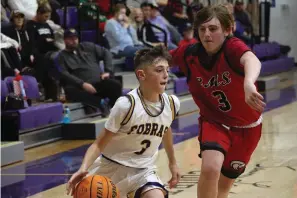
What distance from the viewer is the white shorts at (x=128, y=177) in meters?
4.99

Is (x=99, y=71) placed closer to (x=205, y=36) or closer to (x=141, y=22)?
(x=141, y=22)

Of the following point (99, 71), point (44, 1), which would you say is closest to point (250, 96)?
point (99, 71)

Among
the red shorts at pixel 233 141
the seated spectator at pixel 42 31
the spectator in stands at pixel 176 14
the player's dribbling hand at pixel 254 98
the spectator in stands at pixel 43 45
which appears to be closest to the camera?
the player's dribbling hand at pixel 254 98

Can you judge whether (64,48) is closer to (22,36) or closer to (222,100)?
(22,36)

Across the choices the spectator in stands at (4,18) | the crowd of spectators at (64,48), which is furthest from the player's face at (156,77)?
the spectator in stands at (4,18)

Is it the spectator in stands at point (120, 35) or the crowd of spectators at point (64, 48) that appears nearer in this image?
the crowd of spectators at point (64, 48)

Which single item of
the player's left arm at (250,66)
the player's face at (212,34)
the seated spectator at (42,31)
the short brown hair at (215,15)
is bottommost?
the seated spectator at (42,31)

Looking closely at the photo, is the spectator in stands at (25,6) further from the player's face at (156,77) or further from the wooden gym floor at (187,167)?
the player's face at (156,77)

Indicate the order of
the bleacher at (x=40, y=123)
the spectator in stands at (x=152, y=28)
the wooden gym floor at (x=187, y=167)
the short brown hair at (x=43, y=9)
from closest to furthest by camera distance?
1. the wooden gym floor at (x=187, y=167)
2. the bleacher at (x=40, y=123)
3. the short brown hair at (x=43, y=9)
4. the spectator in stands at (x=152, y=28)

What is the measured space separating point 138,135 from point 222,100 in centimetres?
70

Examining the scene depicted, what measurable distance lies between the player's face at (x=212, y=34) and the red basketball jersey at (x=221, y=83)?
0.05 m

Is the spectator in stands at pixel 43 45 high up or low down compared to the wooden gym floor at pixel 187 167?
up

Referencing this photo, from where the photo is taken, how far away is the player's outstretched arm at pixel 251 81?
4.27 meters

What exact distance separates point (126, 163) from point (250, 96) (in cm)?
110
